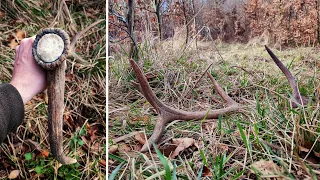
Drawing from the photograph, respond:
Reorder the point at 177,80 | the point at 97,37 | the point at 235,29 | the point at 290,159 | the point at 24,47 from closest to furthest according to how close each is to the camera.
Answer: the point at 290,159, the point at 24,47, the point at 177,80, the point at 235,29, the point at 97,37

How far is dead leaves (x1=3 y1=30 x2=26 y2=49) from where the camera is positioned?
1174 mm

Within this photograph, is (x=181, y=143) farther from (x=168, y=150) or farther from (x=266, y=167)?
(x=266, y=167)

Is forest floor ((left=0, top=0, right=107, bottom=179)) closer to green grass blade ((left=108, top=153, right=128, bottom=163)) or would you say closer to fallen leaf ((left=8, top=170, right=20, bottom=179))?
fallen leaf ((left=8, top=170, right=20, bottom=179))

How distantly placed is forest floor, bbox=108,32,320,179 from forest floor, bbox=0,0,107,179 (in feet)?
0.58

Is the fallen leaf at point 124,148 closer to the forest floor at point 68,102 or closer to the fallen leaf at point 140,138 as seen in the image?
the fallen leaf at point 140,138

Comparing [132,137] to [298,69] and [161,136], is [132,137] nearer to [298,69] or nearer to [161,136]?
[161,136]

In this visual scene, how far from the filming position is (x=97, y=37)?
1.25 metres

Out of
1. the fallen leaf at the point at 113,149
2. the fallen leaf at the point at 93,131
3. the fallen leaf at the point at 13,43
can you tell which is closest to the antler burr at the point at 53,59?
the fallen leaf at the point at 113,149

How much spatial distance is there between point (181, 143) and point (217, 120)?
128 millimetres

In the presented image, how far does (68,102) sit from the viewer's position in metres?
1.10

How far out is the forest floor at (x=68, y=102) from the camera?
963mm

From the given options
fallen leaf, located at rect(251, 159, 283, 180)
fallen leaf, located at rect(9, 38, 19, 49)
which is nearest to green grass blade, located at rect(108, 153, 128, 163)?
fallen leaf, located at rect(251, 159, 283, 180)

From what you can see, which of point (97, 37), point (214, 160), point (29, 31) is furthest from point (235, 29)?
point (29, 31)

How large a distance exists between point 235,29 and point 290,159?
2.23ft
